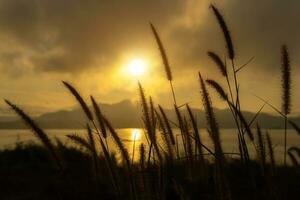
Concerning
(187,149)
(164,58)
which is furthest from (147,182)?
(164,58)

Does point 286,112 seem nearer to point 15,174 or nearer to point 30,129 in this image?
point 30,129

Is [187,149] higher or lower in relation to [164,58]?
lower

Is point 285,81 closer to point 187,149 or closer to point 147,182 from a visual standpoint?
point 187,149

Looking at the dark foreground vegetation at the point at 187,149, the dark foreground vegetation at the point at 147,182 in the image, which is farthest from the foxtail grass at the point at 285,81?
the dark foreground vegetation at the point at 147,182

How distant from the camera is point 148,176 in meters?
2.77

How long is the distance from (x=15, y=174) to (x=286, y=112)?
17.8ft

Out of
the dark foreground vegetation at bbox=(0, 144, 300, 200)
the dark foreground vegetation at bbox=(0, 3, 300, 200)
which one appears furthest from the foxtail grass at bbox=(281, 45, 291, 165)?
the dark foreground vegetation at bbox=(0, 144, 300, 200)

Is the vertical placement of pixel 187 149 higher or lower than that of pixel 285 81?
lower

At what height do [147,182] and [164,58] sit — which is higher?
[164,58]

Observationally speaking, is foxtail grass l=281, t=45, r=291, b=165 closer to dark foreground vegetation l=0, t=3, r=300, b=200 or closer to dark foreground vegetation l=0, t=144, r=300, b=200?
dark foreground vegetation l=0, t=3, r=300, b=200

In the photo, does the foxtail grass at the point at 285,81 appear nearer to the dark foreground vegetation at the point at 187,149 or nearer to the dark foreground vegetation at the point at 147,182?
the dark foreground vegetation at the point at 187,149

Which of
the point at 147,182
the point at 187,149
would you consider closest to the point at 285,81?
the point at 187,149

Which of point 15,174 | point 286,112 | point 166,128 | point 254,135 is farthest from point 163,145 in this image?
point 15,174

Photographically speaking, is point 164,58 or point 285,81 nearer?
point 285,81
